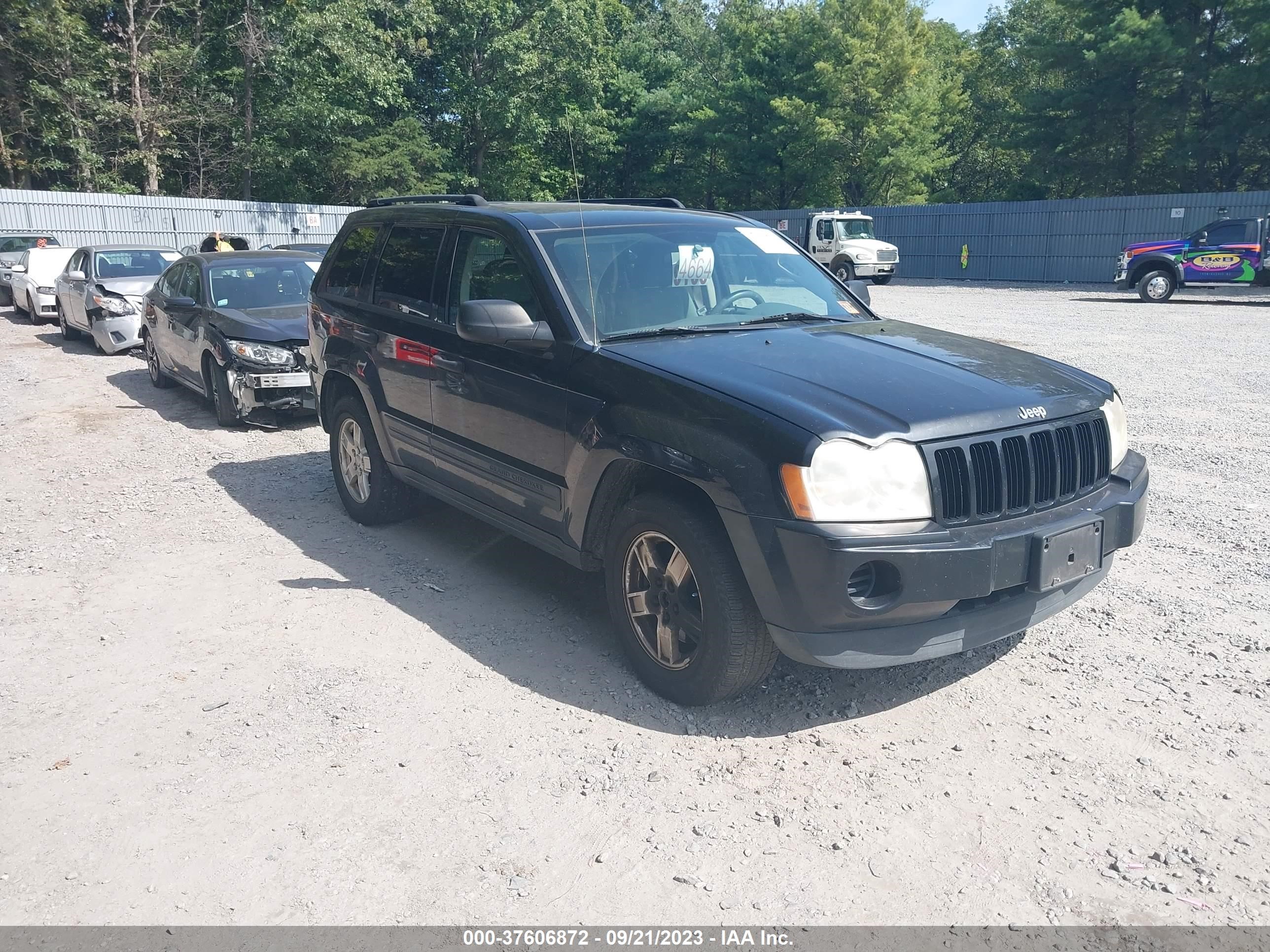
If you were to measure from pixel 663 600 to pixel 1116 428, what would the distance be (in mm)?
2028

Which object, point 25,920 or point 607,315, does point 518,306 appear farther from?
point 25,920

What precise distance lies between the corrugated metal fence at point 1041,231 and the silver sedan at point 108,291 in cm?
1776

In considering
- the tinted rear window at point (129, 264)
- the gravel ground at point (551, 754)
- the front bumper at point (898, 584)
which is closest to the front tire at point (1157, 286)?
the gravel ground at point (551, 754)

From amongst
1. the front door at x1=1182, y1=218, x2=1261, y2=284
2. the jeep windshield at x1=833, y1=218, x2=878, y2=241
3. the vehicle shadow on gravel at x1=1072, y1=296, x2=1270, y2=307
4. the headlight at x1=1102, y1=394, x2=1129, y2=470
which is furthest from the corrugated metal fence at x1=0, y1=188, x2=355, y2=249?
the headlight at x1=1102, y1=394, x2=1129, y2=470

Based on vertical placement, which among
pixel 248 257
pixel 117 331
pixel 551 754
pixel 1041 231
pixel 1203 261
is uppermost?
pixel 1041 231

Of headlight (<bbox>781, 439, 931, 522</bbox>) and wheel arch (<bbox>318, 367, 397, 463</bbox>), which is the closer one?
headlight (<bbox>781, 439, 931, 522</bbox>)

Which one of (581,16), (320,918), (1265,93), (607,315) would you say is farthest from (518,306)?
(581,16)

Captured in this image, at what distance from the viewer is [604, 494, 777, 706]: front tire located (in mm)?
3768

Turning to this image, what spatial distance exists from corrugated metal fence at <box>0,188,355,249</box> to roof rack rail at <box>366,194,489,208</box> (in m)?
21.4

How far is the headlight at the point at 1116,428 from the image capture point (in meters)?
4.29

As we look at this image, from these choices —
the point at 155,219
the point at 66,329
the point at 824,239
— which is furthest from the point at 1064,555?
the point at 155,219

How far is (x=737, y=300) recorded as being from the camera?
5000mm

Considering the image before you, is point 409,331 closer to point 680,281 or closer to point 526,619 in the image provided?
point 680,281

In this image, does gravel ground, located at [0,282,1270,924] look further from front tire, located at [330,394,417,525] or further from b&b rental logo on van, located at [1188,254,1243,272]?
b&b rental logo on van, located at [1188,254,1243,272]
